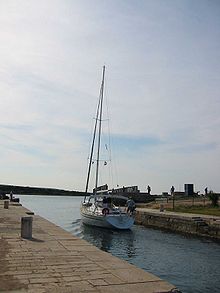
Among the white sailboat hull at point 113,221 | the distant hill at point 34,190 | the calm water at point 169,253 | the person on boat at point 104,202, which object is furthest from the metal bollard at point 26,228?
the distant hill at point 34,190

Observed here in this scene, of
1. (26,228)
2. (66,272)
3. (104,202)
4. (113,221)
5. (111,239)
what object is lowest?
(111,239)

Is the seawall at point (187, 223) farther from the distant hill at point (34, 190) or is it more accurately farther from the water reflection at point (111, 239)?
the distant hill at point (34, 190)

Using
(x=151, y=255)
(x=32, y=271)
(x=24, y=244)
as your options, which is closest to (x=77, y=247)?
(x=24, y=244)

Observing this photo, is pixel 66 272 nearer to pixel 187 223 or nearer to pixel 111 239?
pixel 111 239

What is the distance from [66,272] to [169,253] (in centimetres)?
1327

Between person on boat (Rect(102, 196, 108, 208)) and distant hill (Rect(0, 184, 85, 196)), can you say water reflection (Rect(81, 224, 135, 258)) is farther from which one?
distant hill (Rect(0, 184, 85, 196))

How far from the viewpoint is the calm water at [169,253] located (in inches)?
592

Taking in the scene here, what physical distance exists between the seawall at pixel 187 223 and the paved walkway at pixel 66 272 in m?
16.6

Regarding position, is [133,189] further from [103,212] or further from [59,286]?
[59,286]

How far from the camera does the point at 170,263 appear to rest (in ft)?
59.1

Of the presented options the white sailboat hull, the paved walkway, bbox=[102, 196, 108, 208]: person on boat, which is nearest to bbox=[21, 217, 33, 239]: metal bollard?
the paved walkway

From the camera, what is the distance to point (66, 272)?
8.73 meters

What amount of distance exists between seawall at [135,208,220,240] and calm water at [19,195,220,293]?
980 mm

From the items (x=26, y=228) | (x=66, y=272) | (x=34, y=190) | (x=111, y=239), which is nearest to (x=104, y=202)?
(x=111, y=239)
